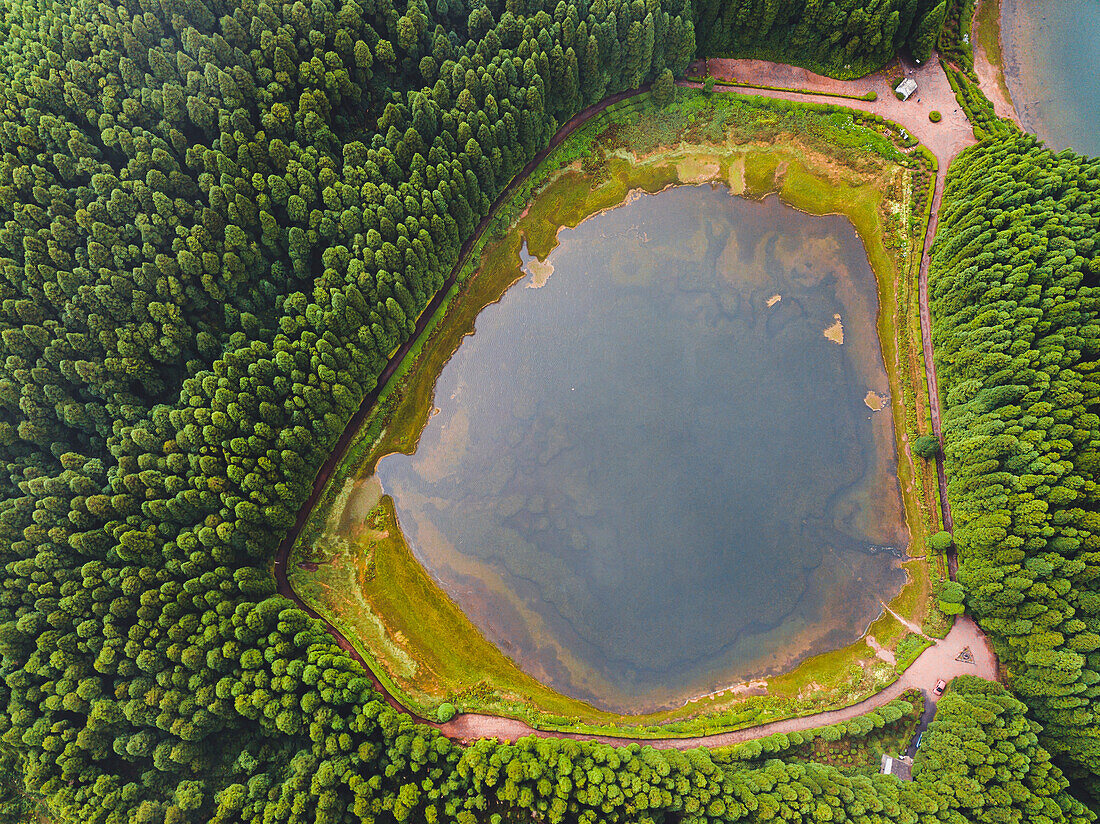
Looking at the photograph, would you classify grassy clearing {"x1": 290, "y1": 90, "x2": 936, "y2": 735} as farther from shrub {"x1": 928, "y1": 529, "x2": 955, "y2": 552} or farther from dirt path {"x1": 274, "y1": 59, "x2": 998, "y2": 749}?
shrub {"x1": 928, "y1": 529, "x2": 955, "y2": 552}

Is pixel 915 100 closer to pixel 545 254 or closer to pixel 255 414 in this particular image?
pixel 545 254

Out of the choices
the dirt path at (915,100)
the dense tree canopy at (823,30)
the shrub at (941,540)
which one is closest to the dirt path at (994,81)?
the dirt path at (915,100)

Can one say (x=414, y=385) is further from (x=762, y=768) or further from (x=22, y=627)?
(x=762, y=768)

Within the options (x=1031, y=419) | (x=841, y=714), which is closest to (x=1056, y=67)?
(x=1031, y=419)

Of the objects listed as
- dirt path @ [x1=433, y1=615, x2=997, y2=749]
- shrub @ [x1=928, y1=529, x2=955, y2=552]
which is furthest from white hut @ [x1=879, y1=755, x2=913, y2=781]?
shrub @ [x1=928, y1=529, x2=955, y2=552]

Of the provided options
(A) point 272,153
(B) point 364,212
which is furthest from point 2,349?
(B) point 364,212

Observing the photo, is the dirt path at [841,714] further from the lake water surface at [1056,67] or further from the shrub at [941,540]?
the lake water surface at [1056,67]
